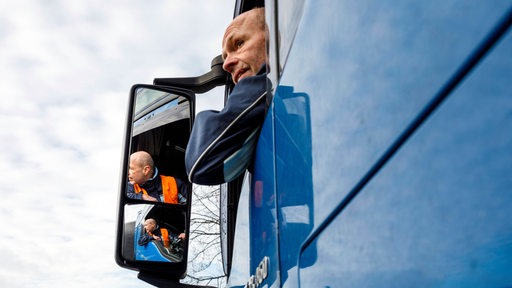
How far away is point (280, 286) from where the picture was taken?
1238 mm

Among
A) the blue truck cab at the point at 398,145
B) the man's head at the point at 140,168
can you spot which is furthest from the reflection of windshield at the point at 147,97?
the blue truck cab at the point at 398,145

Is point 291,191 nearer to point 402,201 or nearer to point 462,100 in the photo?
point 402,201

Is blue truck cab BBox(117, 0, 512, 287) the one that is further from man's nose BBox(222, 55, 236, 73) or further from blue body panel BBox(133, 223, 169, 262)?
blue body panel BBox(133, 223, 169, 262)

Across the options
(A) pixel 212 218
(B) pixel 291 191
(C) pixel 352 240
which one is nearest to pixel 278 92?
(B) pixel 291 191

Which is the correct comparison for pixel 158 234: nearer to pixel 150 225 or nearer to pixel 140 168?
pixel 150 225

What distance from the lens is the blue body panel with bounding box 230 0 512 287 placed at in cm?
49

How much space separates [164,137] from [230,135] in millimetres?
1014

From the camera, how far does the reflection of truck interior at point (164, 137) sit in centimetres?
244

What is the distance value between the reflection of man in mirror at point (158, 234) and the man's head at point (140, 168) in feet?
0.89

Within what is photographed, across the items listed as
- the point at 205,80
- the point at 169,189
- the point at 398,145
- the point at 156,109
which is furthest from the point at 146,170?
the point at 398,145

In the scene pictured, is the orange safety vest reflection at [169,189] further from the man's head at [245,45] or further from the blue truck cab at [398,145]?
the blue truck cab at [398,145]

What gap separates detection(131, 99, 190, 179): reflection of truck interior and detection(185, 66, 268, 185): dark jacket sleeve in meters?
0.71

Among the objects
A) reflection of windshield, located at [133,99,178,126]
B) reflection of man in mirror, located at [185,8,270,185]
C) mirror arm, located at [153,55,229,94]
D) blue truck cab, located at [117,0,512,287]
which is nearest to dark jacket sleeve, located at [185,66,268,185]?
reflection of man in mirror, located at [185,8,270,185]

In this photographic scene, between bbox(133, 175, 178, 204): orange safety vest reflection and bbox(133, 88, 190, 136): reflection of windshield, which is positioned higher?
bbox(133, 88, 190, 136): reflection of windshield
